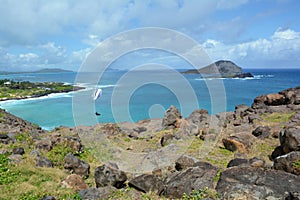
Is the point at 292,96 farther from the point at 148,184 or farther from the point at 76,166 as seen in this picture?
the point at 76,166

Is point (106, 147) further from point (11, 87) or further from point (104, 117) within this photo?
point (11, 87)

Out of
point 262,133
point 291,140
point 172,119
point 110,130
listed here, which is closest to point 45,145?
point 110,130

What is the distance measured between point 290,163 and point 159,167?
5.55m

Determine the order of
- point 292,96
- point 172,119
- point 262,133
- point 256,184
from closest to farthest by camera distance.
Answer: point 256,184, point 262,133, point 172,119, point 292,96

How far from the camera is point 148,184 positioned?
8875 mm

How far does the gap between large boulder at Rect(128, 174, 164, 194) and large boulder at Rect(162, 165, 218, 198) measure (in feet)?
0.93

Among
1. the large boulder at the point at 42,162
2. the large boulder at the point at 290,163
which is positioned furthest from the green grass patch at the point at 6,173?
the large boulder at the point at 290,163

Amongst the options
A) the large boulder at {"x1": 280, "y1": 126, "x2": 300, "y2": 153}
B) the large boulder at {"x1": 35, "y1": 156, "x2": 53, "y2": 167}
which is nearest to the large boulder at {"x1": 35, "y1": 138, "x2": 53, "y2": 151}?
the large boulder at {"x1": 35, "y1": 156, "x2": 53, "y2": 167}

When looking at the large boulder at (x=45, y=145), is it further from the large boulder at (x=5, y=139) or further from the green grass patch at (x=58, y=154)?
the large boulder at (x=5, y=139)

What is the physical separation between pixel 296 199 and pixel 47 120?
53.3 m

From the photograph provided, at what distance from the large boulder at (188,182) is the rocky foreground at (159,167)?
30mm

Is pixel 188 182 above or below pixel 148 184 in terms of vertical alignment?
above

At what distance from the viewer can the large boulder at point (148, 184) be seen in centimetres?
Result: 870

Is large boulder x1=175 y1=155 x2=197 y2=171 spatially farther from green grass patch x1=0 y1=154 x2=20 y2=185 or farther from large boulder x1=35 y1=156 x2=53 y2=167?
green grass patch x1=0 y1=154 x2=20 y2=185
